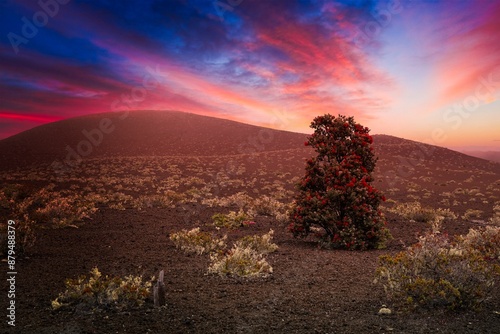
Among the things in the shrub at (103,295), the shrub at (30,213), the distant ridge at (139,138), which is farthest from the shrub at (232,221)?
the distant ridge at (139,138)

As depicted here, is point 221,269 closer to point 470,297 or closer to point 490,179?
point 470,297

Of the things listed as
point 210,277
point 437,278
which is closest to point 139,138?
point 210,277

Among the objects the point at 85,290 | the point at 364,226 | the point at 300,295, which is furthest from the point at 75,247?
the point at 364,226

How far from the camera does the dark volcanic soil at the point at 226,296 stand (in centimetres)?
526

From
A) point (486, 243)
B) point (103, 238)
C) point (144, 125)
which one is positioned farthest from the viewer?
point (144, 125)

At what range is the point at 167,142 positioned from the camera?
79125 millimetres

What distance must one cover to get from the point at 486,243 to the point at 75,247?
41.0 feet

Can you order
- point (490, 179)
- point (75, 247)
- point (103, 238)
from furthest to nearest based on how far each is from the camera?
point (490, 179) → point (103, 238) → point (75, 247)

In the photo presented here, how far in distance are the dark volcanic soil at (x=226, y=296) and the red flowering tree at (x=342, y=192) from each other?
699 millimetres

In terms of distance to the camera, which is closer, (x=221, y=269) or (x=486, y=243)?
(x=221, y=269)

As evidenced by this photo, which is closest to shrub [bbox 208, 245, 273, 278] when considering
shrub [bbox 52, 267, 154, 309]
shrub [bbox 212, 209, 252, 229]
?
shrub [bbox 52, 267, 154, 309]

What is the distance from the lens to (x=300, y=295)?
6535 millimetres

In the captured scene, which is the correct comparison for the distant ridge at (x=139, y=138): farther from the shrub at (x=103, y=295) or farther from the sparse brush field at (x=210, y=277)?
the shrub at (x=103, y=295)

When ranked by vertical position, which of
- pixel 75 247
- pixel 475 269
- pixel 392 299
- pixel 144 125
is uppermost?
pixel 144 125
